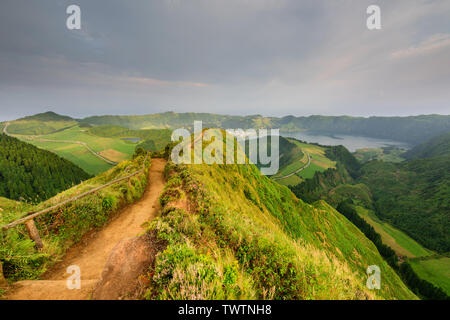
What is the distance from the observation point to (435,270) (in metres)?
80.1

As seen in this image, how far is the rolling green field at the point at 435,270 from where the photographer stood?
2847 inches

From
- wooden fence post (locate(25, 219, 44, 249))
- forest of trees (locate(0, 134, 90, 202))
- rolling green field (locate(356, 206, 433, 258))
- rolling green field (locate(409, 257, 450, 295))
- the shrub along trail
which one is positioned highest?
wooden fence post (locate(25, 219, 44, 249))

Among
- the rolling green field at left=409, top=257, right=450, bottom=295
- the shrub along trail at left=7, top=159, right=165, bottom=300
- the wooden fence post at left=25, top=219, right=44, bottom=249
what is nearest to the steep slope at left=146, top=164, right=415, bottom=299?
the shrub along trail at left=7, top=159, right=165, bottom=300

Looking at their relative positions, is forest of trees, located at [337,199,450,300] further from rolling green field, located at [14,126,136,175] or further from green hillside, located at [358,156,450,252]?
rolling green field, located at [14,126,136,175]

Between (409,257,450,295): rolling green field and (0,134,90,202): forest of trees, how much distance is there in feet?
584

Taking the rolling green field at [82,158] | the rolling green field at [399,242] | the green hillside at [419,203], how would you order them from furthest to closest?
the rolling green field at [82,158] < the green hillside at [419,203] < the rolling green field at [399,242]

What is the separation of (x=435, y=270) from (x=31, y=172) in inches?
8696

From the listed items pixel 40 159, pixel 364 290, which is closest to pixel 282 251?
pixel 364 290

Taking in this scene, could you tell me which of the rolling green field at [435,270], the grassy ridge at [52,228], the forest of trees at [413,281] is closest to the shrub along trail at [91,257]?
the grassy ridge at [52,228]

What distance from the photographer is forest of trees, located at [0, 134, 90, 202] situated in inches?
3216

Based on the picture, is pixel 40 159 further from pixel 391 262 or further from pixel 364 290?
pixel 391 262

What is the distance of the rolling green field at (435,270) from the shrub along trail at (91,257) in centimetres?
12397

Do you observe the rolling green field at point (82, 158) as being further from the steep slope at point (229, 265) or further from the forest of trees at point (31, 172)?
the steep slope at point (229, 265)
